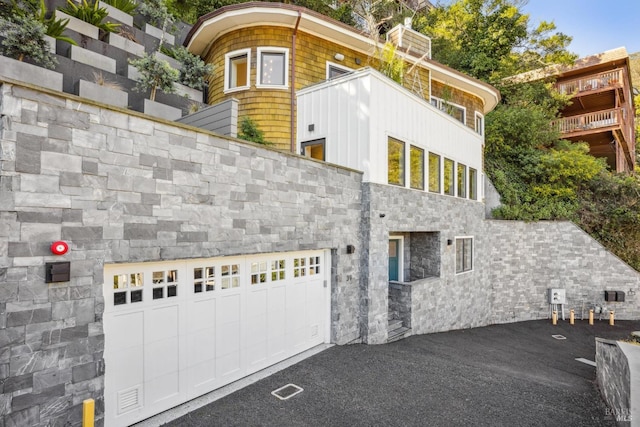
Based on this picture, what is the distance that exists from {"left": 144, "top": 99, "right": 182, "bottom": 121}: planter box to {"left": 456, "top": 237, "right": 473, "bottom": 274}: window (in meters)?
8.84

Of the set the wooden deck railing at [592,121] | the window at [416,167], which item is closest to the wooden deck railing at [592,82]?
the wooden deck railing at [592,121]

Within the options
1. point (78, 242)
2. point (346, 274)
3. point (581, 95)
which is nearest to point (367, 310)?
point (346, 274)

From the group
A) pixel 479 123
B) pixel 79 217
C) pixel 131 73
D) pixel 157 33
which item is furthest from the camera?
pixel 479 123

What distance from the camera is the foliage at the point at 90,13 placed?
7492mm

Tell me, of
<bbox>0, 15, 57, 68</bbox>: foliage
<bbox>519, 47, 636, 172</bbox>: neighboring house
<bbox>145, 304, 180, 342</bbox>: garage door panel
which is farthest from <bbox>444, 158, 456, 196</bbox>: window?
<bbox>519, 47, 636, 172</bbox>: neighboring house

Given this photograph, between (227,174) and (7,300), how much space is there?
262 centimetres

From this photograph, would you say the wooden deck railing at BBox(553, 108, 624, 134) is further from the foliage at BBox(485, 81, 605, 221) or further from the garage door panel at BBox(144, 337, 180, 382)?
the garage door panel at BBox(144, 337, 180, 382)

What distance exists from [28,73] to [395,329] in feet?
30.5

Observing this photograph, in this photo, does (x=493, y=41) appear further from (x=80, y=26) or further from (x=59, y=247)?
(x=59, y=247)

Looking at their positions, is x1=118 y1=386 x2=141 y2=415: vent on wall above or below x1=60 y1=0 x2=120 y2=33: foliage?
below

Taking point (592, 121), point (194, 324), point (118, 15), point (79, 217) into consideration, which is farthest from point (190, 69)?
point (592, 121)

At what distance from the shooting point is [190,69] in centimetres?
944

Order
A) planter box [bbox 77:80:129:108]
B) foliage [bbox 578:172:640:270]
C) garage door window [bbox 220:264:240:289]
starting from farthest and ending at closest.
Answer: foliage [bbox 578:172:640:270] → planter box [bbox 77:80:129:108] → garage door window [bbox 220:264:240:289]

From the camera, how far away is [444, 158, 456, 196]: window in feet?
32.3
